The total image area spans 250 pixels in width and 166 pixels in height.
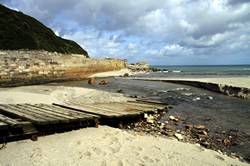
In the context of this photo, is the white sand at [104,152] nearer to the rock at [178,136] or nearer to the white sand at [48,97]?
the rock at [178,136]

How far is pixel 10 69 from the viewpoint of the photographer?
78.8 feet

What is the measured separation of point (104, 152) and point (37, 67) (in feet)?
75.4

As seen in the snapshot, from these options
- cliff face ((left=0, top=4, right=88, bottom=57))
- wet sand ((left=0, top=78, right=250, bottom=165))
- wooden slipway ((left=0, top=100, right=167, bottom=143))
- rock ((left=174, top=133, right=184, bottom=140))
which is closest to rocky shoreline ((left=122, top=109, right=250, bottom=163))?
rock ((left=174, top=133, right=184, bottom=140))

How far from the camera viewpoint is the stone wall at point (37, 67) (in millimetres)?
23969

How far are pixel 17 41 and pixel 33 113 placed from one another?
4491 cm

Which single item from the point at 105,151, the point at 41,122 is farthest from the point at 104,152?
the point at 41,122

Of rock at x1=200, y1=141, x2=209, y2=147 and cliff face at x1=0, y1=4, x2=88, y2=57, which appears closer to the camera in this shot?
rock at x1=200, y1=141, x2=209, y2=147

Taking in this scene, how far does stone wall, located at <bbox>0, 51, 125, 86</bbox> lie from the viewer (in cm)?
2397

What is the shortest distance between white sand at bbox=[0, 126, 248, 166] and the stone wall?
17567 mm

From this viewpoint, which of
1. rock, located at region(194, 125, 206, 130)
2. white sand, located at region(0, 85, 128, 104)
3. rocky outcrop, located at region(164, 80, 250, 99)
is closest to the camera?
rock, located at region(194, 125, 206, 130)

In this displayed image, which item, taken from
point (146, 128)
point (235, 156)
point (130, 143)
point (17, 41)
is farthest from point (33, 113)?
point (17, 41)

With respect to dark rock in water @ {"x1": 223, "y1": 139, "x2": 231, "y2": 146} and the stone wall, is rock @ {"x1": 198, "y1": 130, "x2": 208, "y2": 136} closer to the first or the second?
dark rock in water @ {"x1": 223, "y1": 139, "x2": 231, "y2": 146}

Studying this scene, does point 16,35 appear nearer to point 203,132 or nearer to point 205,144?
point 203,132

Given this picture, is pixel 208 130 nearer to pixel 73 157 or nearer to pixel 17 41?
pixel 73 157
